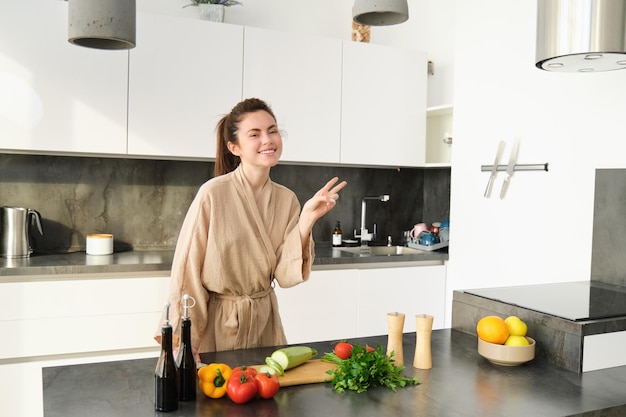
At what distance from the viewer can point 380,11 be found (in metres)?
2.05

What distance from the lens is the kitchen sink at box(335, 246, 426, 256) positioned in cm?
413

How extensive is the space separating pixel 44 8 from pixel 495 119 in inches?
98.5

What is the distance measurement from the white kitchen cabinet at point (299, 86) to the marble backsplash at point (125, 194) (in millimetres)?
430

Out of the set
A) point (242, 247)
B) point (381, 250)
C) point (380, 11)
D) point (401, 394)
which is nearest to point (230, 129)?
point (242, 247)

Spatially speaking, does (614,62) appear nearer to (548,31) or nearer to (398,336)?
(548,31)

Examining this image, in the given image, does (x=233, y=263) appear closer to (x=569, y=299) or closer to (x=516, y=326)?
(x=516, y=326)

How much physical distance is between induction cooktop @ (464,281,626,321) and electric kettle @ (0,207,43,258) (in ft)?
7.61

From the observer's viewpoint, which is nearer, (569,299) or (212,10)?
(569,299)

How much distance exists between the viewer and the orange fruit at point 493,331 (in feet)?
6.17

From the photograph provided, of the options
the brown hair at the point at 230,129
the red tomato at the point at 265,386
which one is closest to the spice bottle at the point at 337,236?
the brown hair at the point at 230,129

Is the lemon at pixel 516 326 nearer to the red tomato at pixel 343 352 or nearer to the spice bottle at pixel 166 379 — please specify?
the red tomato at pixel 343 352

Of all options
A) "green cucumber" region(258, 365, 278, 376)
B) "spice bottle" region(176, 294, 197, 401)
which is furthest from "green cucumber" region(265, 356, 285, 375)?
Result: "spice bottle" region(176, 294, 197, 401)

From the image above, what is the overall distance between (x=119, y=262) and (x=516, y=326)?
209 centimetres

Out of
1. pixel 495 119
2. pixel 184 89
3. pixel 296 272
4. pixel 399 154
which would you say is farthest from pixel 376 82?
pixel 296 272
